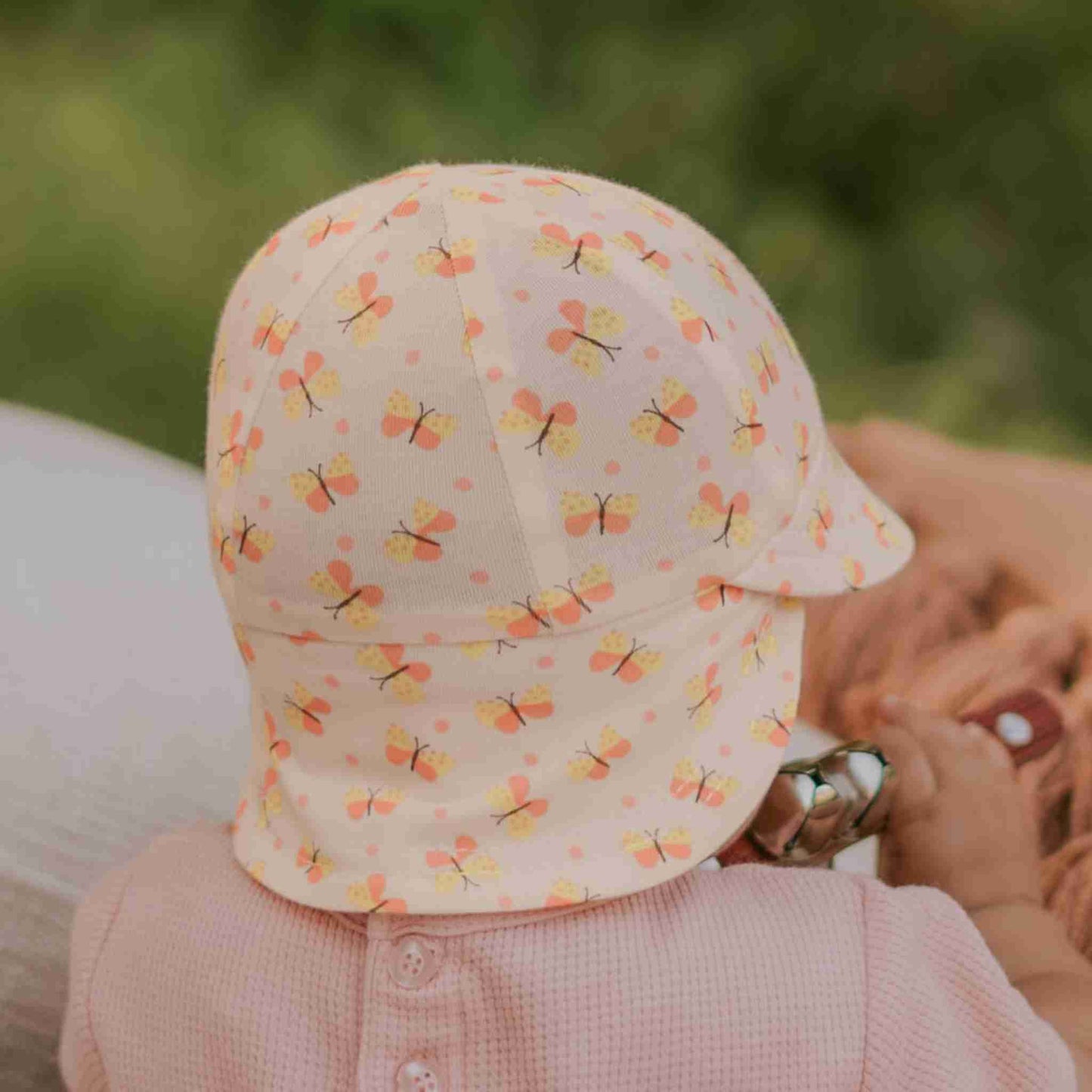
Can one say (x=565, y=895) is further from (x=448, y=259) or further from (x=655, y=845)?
(x=448, y=259)

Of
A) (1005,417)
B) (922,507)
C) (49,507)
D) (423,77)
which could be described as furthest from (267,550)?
(423,77)

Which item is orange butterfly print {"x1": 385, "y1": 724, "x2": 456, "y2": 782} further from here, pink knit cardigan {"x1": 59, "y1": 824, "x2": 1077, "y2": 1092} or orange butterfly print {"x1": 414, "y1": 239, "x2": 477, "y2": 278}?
orange butterfly print {"x1": 414, "y1": 239, "x2": 477, "y2": 278}

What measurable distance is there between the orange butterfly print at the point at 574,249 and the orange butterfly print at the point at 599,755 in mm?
171

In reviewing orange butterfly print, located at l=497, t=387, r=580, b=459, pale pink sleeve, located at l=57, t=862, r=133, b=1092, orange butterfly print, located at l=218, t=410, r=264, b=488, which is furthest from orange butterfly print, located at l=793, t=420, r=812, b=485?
pale pink sleeve, located at l=57, t=862, r=133, b=1092

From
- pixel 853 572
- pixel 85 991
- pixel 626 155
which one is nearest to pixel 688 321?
pixel 853 572

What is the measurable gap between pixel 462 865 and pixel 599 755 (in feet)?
0.22

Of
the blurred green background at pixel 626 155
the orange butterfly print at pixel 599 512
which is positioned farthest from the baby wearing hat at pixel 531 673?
the blurred green background at pixel 626 155

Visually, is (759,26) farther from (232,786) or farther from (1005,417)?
(232,786)

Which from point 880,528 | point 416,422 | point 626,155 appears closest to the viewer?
point 416,422

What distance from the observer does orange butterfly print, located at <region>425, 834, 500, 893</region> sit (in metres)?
0.50

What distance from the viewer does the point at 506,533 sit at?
464 mm

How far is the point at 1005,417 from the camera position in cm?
107

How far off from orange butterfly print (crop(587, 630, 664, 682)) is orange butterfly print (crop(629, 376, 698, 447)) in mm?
73

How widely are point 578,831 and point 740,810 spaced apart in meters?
0.07
